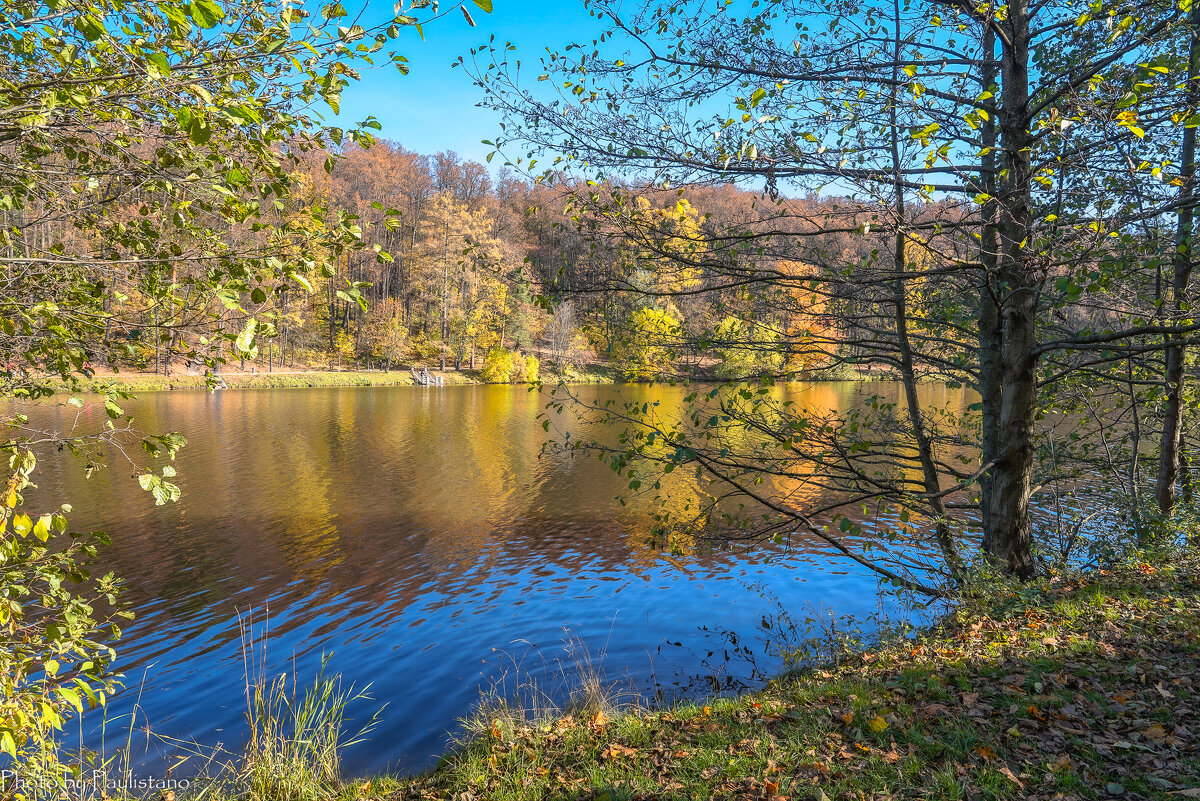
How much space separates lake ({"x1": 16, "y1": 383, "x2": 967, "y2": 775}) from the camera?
6.52 meters

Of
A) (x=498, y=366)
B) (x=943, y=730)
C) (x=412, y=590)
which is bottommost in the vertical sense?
(x=412, y=590)

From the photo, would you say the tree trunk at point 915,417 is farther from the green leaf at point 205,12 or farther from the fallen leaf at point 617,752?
the green leaf at point 205,12

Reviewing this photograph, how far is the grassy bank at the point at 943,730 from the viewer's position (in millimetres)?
3146

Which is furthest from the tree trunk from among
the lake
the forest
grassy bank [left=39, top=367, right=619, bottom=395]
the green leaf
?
grassy bank [left=39, top=367, right=619, bottom=395]

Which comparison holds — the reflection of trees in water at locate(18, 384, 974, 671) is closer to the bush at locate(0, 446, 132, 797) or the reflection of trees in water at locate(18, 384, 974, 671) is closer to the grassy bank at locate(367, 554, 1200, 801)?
the grassy bank at locate(367, 554, 1200, 801)

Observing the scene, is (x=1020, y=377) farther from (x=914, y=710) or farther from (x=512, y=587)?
(x=512, y=587)

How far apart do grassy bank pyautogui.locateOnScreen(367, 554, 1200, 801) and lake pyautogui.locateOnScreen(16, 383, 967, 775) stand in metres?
1.53

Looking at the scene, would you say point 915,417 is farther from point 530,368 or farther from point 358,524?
point 530,368

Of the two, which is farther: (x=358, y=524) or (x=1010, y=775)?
(x=358, y=524)

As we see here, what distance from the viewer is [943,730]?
362 cm

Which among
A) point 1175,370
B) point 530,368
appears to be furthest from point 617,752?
point 530,368

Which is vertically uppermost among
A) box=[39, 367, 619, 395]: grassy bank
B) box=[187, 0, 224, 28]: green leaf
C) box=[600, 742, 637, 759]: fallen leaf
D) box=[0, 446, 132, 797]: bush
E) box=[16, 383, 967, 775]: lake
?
box=[187, 0, 224, 28]: green leaf

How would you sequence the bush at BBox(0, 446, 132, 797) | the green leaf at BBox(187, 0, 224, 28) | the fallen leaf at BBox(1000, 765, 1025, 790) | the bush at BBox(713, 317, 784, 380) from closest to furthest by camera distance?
the green leaf at BBox(187, 0, 224, 28) < the bush at BBox(0, 446, 132, 797) < the fallen leaf at BBox(1000, 765, 1025, 790) < the bush at BBox(713, 317, 784, 380)

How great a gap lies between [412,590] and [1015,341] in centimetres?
848
